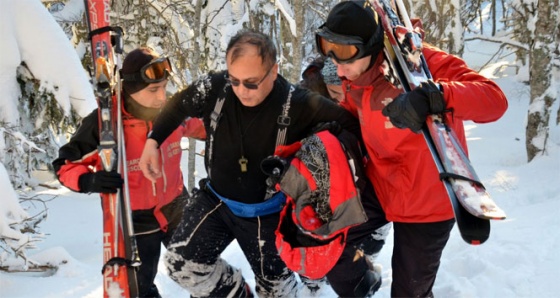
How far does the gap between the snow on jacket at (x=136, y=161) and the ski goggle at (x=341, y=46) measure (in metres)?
1.39

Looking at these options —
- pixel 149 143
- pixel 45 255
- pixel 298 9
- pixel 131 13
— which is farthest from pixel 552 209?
pixel 131 13

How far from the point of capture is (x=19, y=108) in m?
6.03

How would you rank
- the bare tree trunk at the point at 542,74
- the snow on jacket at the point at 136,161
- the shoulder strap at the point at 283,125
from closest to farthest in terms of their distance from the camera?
the shoulder strap at the point at 283,125 < the snow on jacket at the point at 136,161 < the bare tree trunk at the point at 542,74

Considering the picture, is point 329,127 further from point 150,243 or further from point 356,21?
point 150,243

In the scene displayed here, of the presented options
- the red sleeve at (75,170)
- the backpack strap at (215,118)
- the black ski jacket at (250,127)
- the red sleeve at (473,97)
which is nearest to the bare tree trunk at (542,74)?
the black ski jacket at (250,127)

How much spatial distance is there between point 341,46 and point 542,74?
8543 mm

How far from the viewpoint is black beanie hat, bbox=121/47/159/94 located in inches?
133

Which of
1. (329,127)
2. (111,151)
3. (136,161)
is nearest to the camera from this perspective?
(329,127)

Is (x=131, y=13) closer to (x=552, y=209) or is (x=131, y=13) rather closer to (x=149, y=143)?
(x=149, y=143)

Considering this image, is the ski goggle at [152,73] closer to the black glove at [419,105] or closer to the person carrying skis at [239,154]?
the person carrying skis at [239,154]

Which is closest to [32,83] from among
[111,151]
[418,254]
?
[111,151]

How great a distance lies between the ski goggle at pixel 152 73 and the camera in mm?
3361

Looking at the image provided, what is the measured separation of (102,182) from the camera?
10.2ft

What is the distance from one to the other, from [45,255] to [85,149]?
10.9 ft
